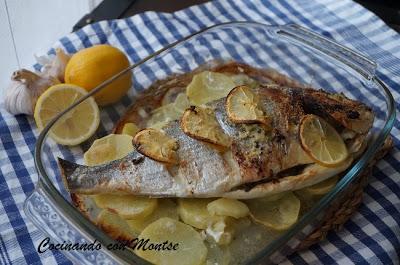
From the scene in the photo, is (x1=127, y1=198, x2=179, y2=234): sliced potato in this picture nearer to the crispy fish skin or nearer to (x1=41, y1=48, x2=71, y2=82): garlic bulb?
the crispy fish skin

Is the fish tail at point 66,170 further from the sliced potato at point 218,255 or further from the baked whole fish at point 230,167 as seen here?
the sliced potato at point 218,255

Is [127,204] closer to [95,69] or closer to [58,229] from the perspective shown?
[58,229]

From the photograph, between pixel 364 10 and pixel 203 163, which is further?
pixel 364 10

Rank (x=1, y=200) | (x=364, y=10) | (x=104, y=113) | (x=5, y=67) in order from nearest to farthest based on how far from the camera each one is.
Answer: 1. (x=1, y=200)
2. (x=104, y=113)
3. (x=364, y=10)
4. (x=5, y=67)

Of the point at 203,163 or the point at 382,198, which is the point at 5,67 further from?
the point at 382,198

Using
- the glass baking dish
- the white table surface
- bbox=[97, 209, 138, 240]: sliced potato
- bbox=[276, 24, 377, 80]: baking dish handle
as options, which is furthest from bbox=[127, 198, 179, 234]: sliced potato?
the white table surface

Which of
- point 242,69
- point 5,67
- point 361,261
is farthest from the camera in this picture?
point 5,67

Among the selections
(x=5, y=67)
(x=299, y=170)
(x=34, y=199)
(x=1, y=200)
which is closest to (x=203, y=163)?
(x=299, y=170)
